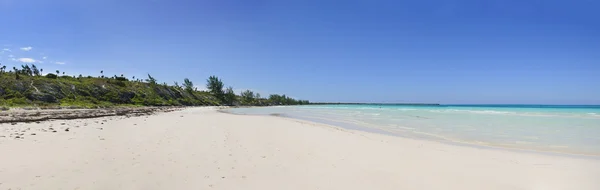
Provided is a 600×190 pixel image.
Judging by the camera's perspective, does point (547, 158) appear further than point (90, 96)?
No

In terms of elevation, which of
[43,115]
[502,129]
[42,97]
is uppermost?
[42,97]

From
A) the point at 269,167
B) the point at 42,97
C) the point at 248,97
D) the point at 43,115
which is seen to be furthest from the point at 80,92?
the point at 248,97

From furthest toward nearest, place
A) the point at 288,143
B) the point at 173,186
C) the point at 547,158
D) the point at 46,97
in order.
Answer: the point at 46,97 → the point at 288,143 → the point at 547,158 → the point at 173,186

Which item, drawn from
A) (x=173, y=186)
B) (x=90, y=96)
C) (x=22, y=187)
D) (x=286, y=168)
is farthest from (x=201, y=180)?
(x=90, y=96)

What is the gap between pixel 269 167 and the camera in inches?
264

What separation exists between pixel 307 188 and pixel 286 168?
155cm

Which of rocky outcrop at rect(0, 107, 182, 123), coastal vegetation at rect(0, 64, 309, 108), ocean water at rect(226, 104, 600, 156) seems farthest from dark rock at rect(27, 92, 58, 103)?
ocean water at rect(226, 104, 600, 156)

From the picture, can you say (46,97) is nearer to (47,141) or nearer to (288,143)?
(47,141)

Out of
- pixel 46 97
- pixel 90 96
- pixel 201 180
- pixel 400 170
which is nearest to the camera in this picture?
pixel 201 180

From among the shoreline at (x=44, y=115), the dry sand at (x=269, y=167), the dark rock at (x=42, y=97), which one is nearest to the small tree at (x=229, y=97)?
the dark rock at (x=42, y=97)

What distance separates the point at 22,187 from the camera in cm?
479

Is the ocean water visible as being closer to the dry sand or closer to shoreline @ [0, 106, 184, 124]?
the dry sand

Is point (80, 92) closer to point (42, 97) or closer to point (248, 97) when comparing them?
point (42, 97)

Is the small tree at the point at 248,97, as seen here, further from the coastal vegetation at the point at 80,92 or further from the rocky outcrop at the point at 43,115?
the rocky outcrop at the point at 43,115
